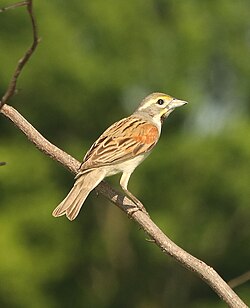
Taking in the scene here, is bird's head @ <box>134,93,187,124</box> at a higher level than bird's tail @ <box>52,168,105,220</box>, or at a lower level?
higher

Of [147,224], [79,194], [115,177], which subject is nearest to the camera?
[147,224]

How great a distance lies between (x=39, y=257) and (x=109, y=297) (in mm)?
1766

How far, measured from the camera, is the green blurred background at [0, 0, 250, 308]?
49.2 feet

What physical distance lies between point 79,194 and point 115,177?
9361 mm

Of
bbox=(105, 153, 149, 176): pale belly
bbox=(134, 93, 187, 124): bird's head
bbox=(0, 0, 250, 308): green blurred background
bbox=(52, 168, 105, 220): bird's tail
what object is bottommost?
bbox=(0, 0, 250, 308): green blurred background

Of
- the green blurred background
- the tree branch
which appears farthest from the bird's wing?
the green blurred background

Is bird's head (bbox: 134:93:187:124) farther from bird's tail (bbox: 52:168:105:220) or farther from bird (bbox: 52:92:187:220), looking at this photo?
bird's tail (bbox: 52:168:105:220)

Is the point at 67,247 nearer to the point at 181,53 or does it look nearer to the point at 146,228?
the point at 181,53

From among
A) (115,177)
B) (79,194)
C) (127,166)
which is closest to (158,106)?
(127,166)

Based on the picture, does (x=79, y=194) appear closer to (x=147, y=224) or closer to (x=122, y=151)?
(x=122, y=151)

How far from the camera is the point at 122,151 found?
602 centimetres

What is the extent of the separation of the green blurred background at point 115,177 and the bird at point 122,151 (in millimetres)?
8005

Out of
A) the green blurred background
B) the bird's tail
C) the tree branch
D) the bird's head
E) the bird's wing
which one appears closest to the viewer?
the tree branch

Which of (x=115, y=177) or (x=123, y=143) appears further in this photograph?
(x=115, y=177)
